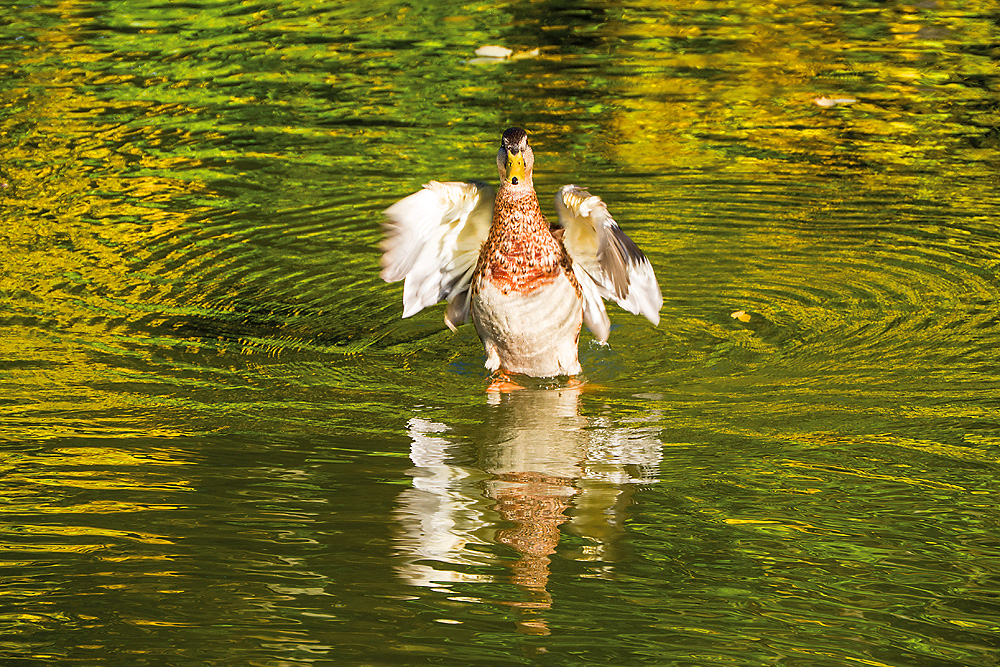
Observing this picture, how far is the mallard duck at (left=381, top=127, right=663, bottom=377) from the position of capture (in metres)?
5.88

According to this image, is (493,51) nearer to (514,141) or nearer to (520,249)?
(514,141)

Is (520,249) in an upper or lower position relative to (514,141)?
lower

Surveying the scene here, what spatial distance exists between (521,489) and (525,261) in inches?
53.7

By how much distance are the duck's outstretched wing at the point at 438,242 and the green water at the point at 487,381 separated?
0.79 ft

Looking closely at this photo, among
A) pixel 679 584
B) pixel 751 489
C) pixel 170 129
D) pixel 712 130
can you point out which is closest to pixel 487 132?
pixel 712 130

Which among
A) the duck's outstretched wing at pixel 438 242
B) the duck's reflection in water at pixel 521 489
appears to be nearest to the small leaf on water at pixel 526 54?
the duck's outstretched wing at pixel 438 242

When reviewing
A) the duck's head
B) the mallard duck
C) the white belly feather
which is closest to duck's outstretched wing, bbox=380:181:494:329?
the mallard duck

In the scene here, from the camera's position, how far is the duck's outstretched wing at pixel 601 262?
18.7 ft

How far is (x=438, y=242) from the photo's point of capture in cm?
629

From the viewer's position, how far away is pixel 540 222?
595 centimetres

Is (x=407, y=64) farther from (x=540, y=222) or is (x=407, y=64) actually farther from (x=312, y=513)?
(x=312, y=513)

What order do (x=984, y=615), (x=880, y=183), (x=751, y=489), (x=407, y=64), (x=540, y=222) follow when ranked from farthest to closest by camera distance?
(x=407, y=64) < (x=880, y=183) < (x=540, y=222) < (x=751, y=489) < (x=984, y=615)

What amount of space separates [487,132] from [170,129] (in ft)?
7.62

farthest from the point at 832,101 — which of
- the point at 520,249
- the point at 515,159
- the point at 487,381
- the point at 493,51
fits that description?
the point at 487,381
